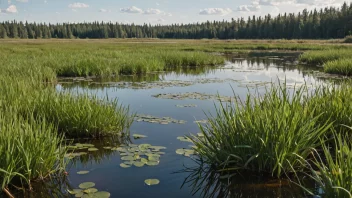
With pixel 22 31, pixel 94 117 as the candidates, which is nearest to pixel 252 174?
pixel 94 117

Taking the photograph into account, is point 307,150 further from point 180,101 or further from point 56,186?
point 180,101

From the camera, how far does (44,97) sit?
7.21 meters

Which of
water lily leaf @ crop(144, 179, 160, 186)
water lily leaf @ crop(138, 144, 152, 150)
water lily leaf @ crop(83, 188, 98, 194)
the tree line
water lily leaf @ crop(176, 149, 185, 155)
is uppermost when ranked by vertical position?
the tree line

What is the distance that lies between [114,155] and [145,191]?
5.28 feet

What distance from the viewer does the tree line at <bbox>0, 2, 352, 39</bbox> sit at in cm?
8478

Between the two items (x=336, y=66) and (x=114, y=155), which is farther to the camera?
(x=336, y=66)

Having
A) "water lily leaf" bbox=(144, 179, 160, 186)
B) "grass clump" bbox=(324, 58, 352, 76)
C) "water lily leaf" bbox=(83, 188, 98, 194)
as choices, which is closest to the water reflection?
"water lily leaf" bbox=(144, 179, 160, 186)

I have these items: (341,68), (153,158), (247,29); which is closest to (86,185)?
(153,158)

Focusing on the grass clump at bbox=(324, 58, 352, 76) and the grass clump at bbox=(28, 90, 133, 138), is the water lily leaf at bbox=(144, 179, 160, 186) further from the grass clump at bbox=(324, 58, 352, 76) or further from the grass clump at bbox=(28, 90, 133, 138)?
the grass clump at bbox=(324, 58, 352, 76)

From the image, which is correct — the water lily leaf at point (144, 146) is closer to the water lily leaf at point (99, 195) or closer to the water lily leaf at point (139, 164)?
the water lily leaf at point (139, 164)

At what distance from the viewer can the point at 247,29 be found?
108 meters

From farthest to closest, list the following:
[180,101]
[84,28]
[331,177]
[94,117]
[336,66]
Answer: [84,28] → [336,66] → [180,101] → [94,117] → [331,177]

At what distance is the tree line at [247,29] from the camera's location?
278 ft

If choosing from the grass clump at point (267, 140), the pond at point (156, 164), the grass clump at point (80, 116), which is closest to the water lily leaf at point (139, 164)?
the pond at point (156, 164)
